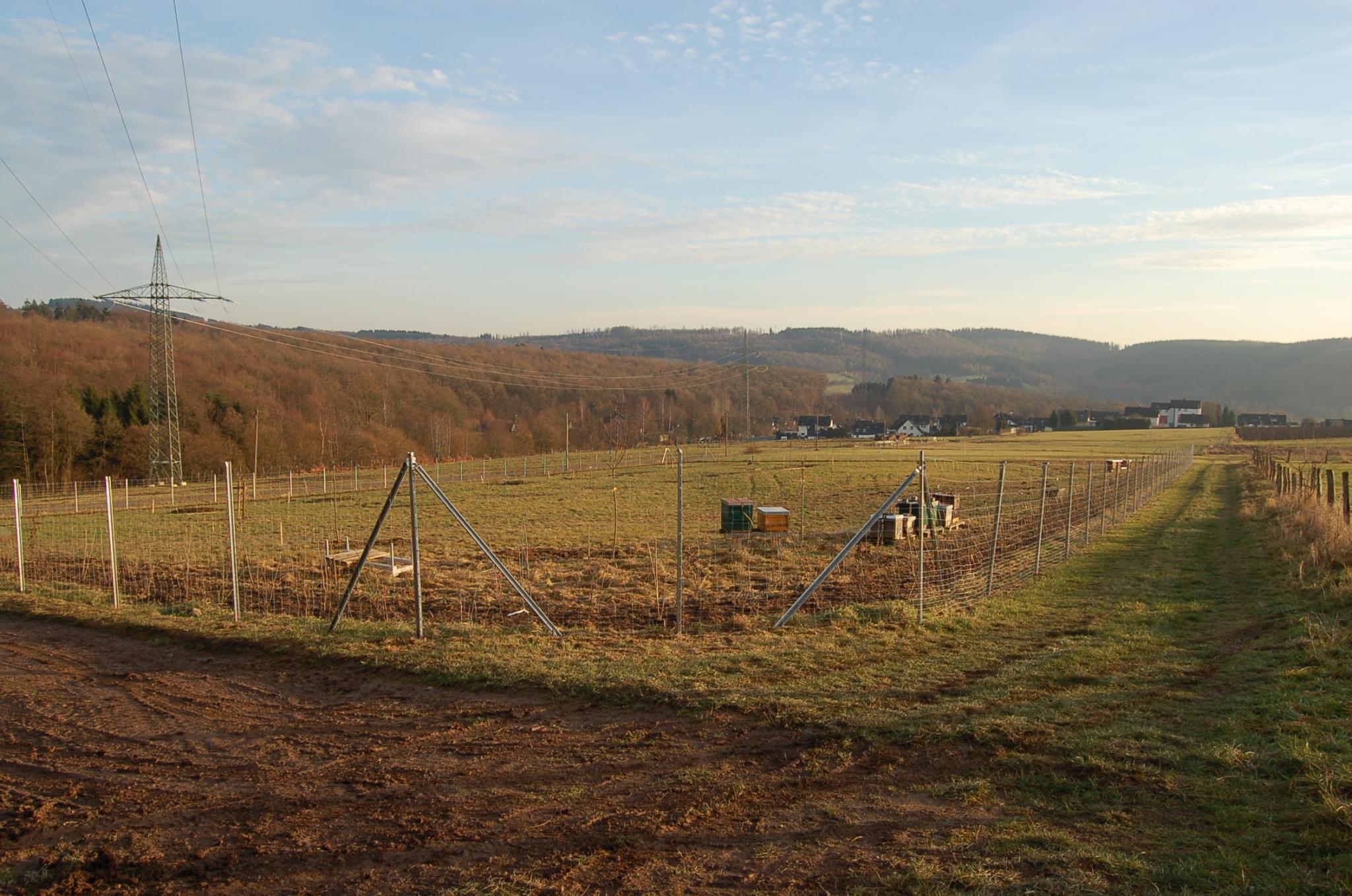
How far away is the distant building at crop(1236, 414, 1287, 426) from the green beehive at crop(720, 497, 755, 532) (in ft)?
445

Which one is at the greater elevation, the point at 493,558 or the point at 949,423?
the point at 949,423

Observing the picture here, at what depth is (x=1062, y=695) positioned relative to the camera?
22.4 ft

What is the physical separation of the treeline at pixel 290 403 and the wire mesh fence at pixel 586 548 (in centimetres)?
1184

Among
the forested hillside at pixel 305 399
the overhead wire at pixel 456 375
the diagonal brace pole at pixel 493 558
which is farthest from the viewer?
the overhead wire at pixel 456 375

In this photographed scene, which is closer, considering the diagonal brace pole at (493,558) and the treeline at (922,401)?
the diagonal brace pole at (493,558)

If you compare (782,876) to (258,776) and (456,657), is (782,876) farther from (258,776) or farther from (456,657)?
(456,657)

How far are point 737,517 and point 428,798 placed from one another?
1534 centimetres

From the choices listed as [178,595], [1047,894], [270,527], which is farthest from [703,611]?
[270,527]

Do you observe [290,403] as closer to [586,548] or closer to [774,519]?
[586,548]

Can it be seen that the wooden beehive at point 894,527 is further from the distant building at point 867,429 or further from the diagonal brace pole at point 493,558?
the distant building at point 867,429

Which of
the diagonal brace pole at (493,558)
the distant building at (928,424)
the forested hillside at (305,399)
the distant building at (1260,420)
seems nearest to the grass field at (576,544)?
Result: the diagonal brace pole at (493,558)

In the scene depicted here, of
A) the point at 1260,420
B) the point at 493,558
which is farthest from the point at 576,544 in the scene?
the point at 1260,420

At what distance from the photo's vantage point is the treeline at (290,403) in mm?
49438

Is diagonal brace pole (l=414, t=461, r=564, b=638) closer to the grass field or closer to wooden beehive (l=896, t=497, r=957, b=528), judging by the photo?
the grass field
